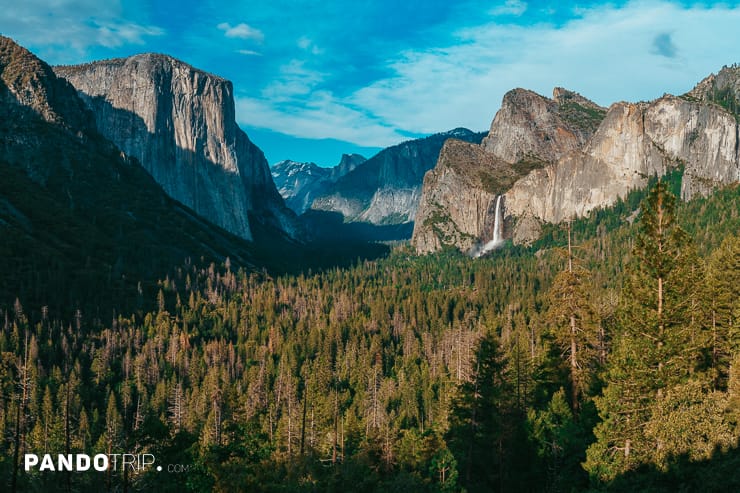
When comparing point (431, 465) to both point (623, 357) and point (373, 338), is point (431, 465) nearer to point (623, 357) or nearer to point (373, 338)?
point (623, 357)

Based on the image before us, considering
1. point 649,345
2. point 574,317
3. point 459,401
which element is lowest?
point 459,401

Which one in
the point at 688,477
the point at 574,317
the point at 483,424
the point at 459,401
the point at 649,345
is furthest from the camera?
the point at 459,401

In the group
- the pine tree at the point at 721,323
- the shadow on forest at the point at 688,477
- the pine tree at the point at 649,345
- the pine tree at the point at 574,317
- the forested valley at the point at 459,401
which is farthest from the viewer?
the pine tree at the point at 721,323

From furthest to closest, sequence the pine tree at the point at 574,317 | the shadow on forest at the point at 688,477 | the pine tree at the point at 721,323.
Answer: the pine tree at the point at 721,323, the pine tree at the point at 574,317, the shadow on forest at the point at 688,477

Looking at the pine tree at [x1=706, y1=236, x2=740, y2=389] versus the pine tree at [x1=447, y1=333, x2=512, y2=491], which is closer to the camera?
the pine tree at [x1=706, y1=236, x2=740, y2=389]

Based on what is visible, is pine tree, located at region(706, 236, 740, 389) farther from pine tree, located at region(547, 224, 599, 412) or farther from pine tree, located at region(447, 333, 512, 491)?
pine tree, located at region(447, 333, 512, 491)

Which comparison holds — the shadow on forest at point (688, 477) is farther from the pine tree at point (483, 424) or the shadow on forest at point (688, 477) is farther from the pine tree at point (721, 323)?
the pine tree at point (721, 323)

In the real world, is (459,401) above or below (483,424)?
above

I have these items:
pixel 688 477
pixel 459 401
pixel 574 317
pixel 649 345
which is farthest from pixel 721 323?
pixel 459 401

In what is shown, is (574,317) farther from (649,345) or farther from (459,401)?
(459,401)

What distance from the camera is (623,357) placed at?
35688 mm

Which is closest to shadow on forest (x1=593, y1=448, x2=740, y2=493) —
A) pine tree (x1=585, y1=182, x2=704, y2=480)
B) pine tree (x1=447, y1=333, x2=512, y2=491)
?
pine tree (x1=585, y1=182, x2=704, y2=480)

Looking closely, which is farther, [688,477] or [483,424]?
[483,424]

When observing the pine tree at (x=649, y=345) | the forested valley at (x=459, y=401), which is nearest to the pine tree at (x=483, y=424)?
the forested valley at (x=459, y=401)
